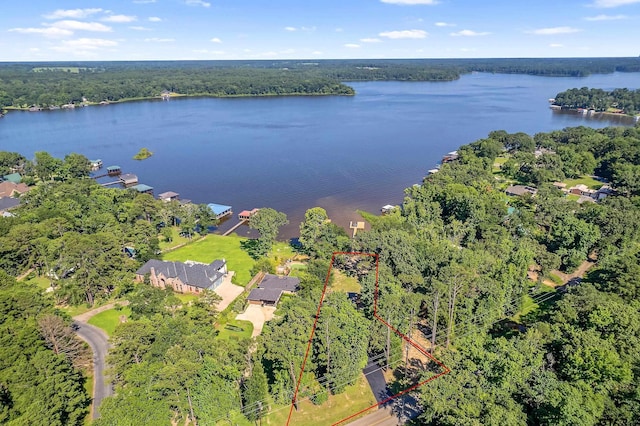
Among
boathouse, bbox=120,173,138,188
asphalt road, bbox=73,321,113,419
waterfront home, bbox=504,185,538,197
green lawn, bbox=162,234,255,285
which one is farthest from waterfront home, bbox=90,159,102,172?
waterfront home, bbox=504,185,538,197

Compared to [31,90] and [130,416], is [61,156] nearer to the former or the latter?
[130,416]

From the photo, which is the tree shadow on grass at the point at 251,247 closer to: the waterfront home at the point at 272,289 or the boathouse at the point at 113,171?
the waterfront home at the point at 272,289

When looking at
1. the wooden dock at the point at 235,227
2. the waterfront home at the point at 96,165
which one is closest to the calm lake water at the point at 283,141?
the waterfront home at the point at 96,165

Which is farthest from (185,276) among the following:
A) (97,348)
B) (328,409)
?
(328,409)

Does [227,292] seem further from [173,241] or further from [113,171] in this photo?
[113,171]

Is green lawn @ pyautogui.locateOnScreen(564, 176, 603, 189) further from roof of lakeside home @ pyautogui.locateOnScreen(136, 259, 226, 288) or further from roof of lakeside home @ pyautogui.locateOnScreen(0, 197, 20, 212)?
roof of lakeside home @ pyautogui.locateOnScreen(0, 197, 20, 212)
